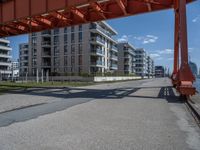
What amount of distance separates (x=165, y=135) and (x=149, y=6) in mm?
14555

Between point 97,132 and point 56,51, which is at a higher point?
point 56,51

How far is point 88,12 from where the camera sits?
72.9 feet

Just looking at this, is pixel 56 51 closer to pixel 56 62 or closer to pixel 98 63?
pixel 56 62

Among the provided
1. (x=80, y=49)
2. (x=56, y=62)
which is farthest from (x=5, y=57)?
(x=80, y=49)

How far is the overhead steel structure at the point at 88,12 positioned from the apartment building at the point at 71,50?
4204 centimetres

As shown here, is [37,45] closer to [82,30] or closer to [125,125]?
[82,30]

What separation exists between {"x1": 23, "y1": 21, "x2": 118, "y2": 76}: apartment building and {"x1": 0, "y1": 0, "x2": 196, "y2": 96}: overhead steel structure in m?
42.0

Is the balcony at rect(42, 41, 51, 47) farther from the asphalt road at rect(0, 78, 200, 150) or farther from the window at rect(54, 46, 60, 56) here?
the asphalt road at rect(0, 78, 200, 150)

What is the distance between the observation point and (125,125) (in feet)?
25.7

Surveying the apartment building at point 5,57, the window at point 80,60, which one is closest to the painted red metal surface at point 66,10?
the window at point 80,60

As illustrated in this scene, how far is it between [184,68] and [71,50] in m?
58.1

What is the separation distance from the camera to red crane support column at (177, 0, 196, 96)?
1519cm

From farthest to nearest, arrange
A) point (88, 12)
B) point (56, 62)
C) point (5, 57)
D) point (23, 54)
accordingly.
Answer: point (23, 54)
point (5, 57)
point (56, 62)
point (88, 12)

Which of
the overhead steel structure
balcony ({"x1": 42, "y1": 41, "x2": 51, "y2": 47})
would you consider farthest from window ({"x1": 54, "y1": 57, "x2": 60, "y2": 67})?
the overhead steel structure
